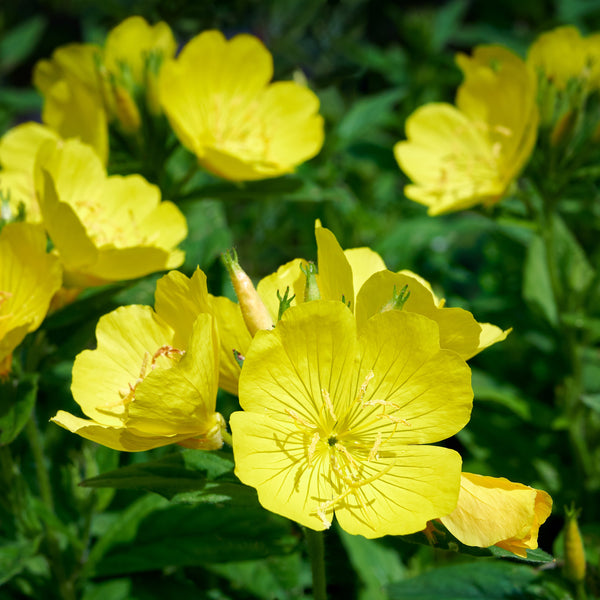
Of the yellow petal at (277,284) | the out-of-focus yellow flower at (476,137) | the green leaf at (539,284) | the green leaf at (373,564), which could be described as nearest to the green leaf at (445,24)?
the out-of-focus yellow flower at (476,137)

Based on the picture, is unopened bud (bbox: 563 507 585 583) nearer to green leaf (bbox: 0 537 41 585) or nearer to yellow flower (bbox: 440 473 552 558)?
yellow flower (bbox: 440 473 552 558)

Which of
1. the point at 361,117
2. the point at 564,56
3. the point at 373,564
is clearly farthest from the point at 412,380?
the point at 361,117

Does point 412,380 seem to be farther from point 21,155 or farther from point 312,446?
point 21,155

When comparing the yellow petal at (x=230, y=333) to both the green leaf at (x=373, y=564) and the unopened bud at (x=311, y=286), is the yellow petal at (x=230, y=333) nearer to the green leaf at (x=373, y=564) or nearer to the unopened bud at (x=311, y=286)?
the unopened bud at (x=311, y=286)

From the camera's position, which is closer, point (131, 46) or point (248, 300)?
point (248, 300)

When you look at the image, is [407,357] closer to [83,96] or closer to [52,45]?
[83,96]

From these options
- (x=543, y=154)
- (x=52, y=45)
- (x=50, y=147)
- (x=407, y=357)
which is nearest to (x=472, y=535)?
(x=407, y=357)

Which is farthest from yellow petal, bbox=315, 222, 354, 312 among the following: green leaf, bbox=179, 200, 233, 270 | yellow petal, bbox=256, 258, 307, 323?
green leaf, bbox=179, 200, 233, 270
